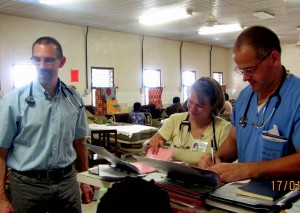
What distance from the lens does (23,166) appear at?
1981 mm

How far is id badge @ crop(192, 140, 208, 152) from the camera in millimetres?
1888

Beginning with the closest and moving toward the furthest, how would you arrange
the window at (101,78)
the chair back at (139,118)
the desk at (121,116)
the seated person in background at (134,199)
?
the seated person in background at (134,199), the chair back at (139,118), the desk at (121,116), the window at (101,78)

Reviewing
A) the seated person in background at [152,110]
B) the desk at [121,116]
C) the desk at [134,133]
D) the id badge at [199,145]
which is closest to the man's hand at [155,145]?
the id badge at [199,145]

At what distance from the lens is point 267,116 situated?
135cm

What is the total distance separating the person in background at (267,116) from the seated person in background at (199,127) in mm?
448

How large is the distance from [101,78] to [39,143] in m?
6.80

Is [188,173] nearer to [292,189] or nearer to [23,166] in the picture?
[292,189]

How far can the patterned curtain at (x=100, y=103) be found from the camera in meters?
8.16

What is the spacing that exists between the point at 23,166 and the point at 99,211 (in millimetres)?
1362

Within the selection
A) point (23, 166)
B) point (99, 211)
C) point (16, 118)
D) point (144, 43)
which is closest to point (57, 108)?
point (16, 118)

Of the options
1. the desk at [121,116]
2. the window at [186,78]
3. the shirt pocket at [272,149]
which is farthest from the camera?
the window at [186,78]

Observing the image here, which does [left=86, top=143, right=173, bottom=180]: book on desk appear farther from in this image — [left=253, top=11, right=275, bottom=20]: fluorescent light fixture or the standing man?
[left=253, top=11, right=275, bottom=20]: fluorescent light fixture
